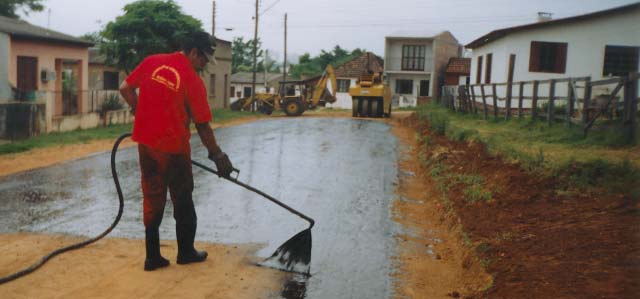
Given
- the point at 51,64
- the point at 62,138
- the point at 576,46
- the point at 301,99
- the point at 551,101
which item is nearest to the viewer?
the point at 551,101

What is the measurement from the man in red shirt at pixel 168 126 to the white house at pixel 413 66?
162ft

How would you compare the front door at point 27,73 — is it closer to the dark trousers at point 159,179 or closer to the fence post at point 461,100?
the fence post at point 461,100

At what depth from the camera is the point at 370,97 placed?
32.3 metres

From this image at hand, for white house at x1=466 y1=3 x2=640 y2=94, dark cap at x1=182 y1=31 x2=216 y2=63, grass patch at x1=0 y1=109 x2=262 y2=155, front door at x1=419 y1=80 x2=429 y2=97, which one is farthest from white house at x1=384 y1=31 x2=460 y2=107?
dark cap at x1=182 y1=31 x2=216 y2=63

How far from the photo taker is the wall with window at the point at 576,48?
23406 mm

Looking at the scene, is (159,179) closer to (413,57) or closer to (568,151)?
(568,151)

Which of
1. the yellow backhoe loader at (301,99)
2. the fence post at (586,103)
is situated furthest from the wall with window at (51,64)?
the fence post at (586,103)

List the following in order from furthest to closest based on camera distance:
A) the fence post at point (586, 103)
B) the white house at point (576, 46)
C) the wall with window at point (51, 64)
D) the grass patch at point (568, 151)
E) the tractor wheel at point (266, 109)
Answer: the tractor wheel at point (266, 109) < the white house at point (576, 46) < the wall with window at point (51, 64) < the fence post at point (586, 103) < the grass patch at point (568, 151)

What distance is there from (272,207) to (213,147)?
3076 millimetres

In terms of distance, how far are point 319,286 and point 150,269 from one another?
54.6 inches

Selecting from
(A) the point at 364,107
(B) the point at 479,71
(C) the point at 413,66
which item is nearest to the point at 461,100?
(A) the point at 364,107

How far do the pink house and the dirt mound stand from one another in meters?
13.9

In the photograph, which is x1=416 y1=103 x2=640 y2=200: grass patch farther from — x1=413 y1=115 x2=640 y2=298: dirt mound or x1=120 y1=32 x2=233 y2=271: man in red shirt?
x1=120 y1=32 x2=233 y2=271: man in red shirt

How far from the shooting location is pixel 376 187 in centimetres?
1012
